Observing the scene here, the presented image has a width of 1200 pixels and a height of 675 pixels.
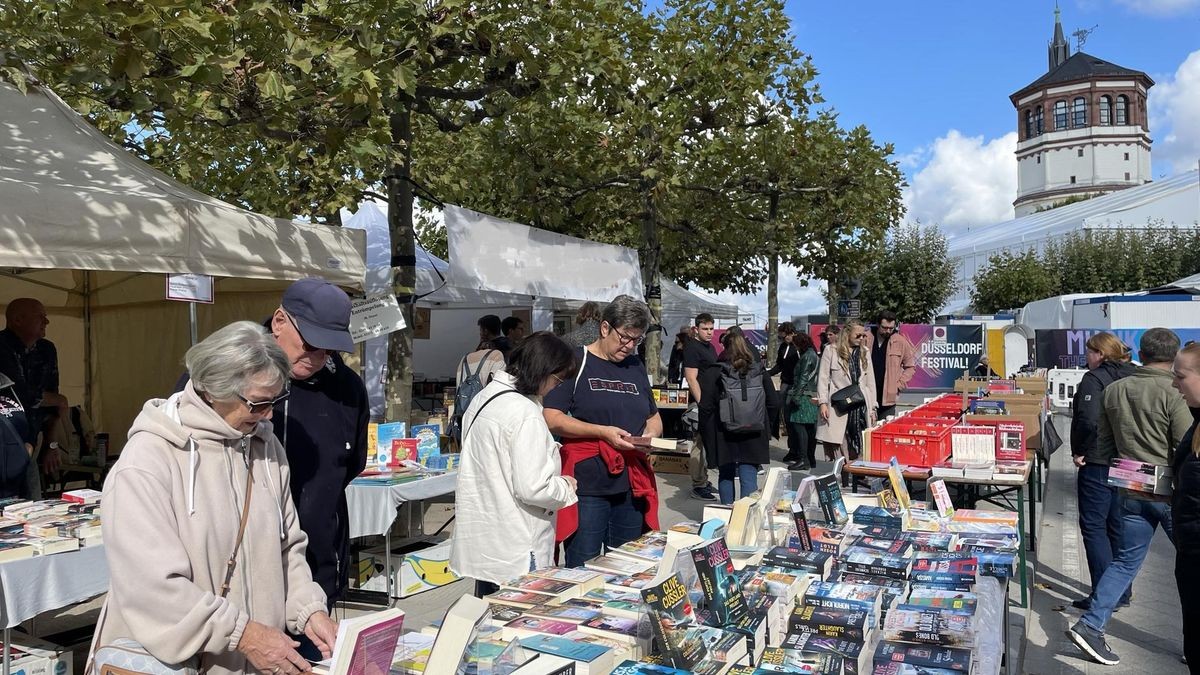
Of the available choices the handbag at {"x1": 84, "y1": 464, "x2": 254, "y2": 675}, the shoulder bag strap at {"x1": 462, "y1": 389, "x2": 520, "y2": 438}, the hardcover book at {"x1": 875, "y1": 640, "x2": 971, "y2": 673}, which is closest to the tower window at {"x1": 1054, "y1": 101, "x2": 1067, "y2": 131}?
the shoulder bag strap at {"x1": 462, "y1": 389, "x2": 520, "y2": 438}

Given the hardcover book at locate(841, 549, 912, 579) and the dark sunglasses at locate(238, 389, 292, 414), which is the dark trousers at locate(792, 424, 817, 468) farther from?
the dark sunglasses at locate(238, 389, 292, 414)

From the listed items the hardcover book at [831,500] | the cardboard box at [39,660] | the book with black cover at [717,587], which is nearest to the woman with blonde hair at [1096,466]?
the hardcover book at [831,500]

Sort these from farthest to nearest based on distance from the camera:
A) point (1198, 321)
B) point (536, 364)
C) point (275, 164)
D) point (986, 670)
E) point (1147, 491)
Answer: point (1198, 321) < point (275, 164) < point (1147, 491) < point (536, 364) < point (986, 670)

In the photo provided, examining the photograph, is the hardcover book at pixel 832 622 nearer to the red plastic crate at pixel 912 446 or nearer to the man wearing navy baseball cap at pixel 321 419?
the man wearing navy baseball cap at pixel 321 419

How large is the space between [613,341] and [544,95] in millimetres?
3651

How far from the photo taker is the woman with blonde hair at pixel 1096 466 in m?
5.31

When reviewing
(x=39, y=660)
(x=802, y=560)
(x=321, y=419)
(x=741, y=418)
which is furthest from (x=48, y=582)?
(x=741, y=418)

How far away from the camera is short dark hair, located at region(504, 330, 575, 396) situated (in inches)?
136

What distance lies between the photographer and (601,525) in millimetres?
4297

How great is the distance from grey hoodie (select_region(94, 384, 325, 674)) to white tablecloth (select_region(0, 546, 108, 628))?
187 centimetres

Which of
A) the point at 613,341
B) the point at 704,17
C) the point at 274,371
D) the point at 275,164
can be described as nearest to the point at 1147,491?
the point at 613,341

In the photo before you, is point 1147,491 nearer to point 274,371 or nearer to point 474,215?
point 274,371

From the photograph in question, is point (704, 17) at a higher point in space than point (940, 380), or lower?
higher

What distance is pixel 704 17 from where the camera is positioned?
11.0 metres
